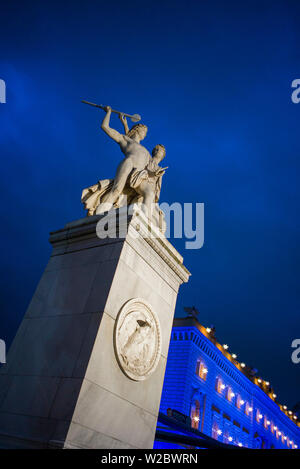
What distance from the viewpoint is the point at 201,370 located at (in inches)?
1628

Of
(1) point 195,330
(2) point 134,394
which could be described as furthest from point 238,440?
(2) point 134,394

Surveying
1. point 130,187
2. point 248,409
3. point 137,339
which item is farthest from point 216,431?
point 137,339

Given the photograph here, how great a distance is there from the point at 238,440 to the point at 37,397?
5790 cm

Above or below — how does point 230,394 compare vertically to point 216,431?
above

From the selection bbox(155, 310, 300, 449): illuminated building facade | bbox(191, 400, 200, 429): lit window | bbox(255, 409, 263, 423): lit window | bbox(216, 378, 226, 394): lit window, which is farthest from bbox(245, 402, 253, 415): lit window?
bbox(191, 400, 200, 429): lit window

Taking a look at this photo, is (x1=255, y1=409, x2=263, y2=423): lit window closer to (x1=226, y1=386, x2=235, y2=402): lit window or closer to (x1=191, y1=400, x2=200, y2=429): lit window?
(x1=226, y1=386, x2=235, y2=402): lit window

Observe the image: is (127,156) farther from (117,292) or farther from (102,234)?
(117,292)

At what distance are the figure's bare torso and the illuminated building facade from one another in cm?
3140

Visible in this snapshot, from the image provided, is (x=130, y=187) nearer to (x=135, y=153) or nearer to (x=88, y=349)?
(x=135, y=153)

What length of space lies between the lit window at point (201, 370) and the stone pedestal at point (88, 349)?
38860 millimetres

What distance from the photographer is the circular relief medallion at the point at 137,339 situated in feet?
14.3

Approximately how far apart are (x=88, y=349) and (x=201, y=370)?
4145 cm

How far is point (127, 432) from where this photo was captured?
424cm

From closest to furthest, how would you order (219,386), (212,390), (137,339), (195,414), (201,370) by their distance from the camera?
(137,339)
(195,414)
(201,370)
(212,390)
(219,386)
